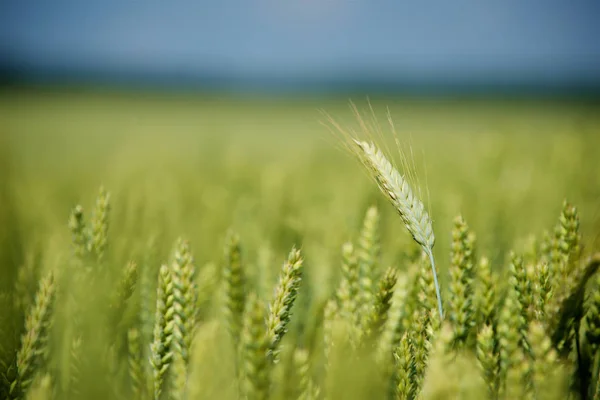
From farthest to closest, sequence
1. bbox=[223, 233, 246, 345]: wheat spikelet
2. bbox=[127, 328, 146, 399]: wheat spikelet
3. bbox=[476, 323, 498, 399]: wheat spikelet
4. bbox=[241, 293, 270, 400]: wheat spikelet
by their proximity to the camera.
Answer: bbox=[223, 233, 246, 345]: wheat spikelet
bbox=[127, 328, 146, 399]: wheat spikelet
bbox=[476, 323, 498, 399]: wheat spikelet
bbox=[241, 293, 270, 400]: wheat spikelet

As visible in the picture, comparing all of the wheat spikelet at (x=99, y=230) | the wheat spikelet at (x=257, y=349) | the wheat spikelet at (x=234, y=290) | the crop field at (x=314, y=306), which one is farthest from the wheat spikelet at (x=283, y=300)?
the wheat spikelet at (x=99, y=230)

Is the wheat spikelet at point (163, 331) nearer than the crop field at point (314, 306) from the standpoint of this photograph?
No

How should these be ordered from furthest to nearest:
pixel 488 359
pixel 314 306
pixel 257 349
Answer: pixel 314 306 → pixel 488 359 → pixel 257 349

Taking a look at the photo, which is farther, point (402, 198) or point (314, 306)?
point (314, 306)

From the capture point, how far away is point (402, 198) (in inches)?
30.5

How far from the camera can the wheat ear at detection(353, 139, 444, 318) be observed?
0.76m

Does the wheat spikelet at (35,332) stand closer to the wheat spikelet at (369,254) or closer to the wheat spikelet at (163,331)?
the wheat spikelet at (163,331)

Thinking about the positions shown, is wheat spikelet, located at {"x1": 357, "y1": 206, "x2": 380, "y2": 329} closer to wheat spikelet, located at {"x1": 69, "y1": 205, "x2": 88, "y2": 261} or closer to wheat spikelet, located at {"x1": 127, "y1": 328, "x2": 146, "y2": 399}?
wheat spikelet, located at {"x1": 127, "y1": 328, "x2": 146, "y2": 399}

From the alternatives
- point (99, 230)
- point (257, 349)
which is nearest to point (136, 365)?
point (99, 230)

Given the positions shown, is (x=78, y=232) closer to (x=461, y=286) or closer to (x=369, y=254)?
(x=369, y=254)

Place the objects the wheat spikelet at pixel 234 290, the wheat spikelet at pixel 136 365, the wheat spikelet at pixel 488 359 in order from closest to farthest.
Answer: the wheat spikelet at pixel 488 359 < the wheat spikelet at pixel 136 365 < the wheat spikelet at pixel 234 290

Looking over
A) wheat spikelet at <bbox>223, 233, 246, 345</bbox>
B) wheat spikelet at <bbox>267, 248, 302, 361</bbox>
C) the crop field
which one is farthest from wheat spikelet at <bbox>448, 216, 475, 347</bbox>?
wheat spikelet at <bbox>223, 233, 246, 345</bbox>

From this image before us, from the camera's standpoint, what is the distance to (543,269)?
748 millimetres

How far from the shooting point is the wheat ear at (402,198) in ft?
2.48
